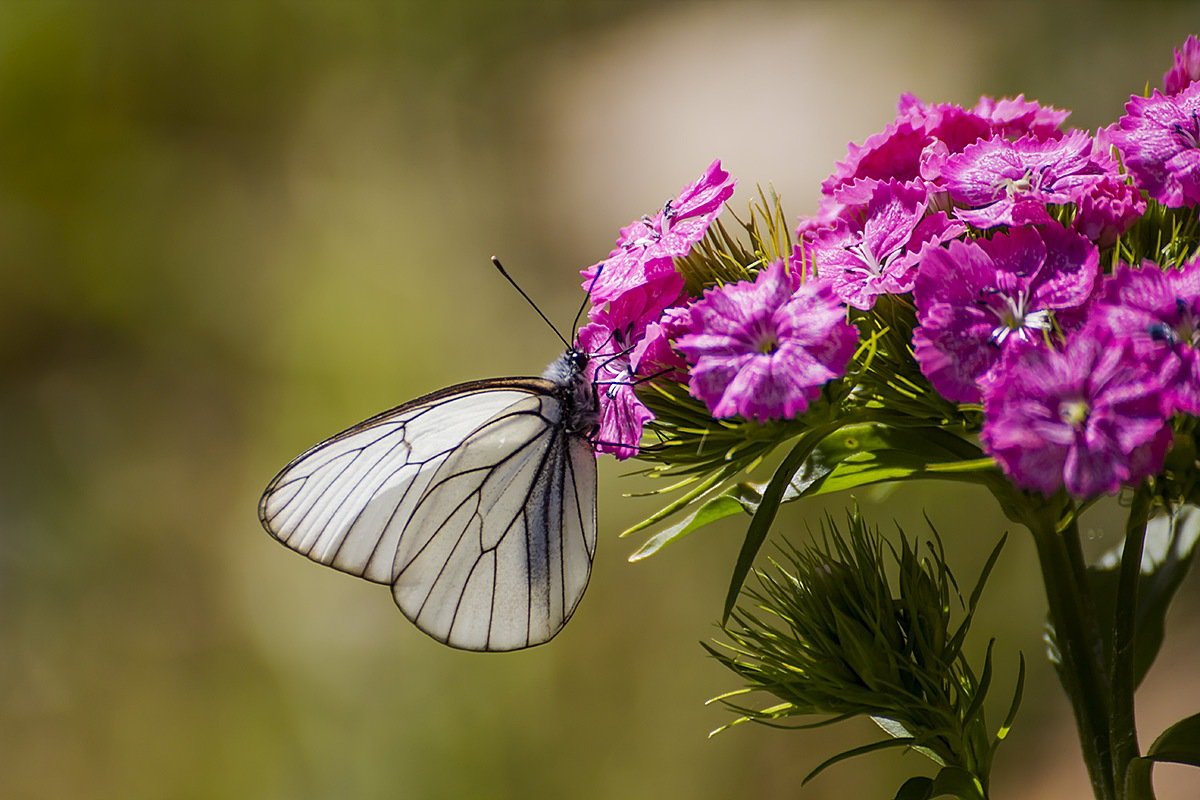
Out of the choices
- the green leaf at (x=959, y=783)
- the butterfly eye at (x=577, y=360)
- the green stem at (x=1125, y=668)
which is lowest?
the green leaf at (x=959, y=783)

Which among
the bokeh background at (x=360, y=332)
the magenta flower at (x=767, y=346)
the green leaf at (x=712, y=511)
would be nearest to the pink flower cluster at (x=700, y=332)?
the magenta flower at (x=767, y=346)

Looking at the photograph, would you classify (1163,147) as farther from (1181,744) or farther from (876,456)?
(1181,744)

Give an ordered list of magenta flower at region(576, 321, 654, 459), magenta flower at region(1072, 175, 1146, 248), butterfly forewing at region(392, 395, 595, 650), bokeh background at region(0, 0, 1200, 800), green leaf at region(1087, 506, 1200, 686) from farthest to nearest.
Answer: bokeh background at region(0, 0, 1200, 800) → butterfly forewing at region(392, 395, 595, 650) → green leaf at region(1087, 506, 1200, 686) → magenta flower at region(576, 321, 654, 459) → magenta flower at region(1072, 175, 1146, 248)

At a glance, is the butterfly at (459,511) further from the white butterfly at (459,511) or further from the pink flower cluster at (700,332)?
the pink flower cluster at (700,332)

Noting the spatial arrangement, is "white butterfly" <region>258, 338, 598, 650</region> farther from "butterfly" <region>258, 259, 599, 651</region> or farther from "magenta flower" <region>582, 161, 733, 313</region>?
"magenta flower" <region>582, 161, 733, 313</region>

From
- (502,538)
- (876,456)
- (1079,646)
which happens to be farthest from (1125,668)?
(502,538)

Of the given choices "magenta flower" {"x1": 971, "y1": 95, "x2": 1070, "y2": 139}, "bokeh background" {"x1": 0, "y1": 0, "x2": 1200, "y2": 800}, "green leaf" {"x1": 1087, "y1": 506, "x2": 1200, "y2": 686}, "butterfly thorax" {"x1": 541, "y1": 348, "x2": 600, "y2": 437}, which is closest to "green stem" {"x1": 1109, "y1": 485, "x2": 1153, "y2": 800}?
"green leaf" {"x1": 1087, "y1": 506, "x2": 1200, "y2": 686}
